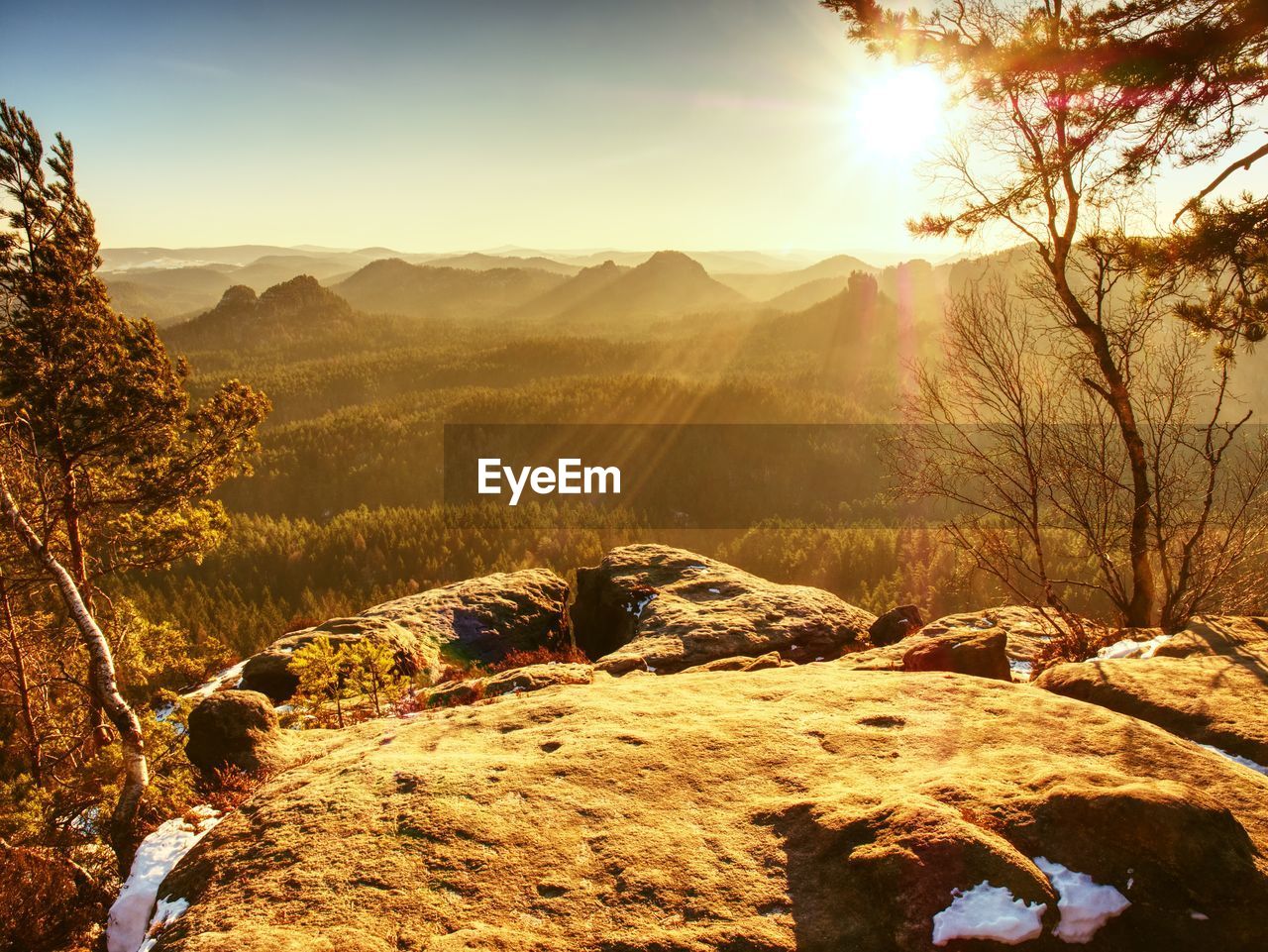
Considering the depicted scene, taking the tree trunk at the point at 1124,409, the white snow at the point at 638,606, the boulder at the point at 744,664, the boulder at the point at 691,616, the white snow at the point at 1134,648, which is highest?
the tree trunk at the point at 1124,409

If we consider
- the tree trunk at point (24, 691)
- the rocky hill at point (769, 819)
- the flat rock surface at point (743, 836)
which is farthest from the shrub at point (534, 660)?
the flat rock surface at point (743, 836)

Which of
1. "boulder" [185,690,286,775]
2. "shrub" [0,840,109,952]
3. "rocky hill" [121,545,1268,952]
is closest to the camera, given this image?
"rocky hill" [121,545,1268,952]

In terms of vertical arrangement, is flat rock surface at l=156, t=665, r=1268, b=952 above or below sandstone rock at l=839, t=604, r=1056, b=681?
above

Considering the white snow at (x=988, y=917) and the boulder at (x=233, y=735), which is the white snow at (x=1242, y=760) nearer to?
the white snow at (x=988, y=917)

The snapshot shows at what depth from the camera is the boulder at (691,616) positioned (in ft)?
48.2

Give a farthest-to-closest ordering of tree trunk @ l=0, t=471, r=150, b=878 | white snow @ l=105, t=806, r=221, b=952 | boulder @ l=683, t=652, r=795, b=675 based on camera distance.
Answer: boulder @ l=683, t=652, r=795, b=675, tree trunk @ l=0, t=471, r=150, b=878, white snow @ l=105, t=806, r=221, b=952

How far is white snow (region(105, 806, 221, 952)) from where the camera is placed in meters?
5.62

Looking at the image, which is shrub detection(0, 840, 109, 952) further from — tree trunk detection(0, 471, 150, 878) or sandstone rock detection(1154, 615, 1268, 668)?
sandstone rock detection(1154, 615, 1268, 668)

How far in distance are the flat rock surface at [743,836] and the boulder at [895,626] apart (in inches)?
339

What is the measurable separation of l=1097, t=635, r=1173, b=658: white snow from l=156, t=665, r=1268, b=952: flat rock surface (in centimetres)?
311

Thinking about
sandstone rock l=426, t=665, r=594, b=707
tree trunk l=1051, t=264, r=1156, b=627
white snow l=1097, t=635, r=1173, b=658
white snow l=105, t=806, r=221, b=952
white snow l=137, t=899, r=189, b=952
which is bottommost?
sandstone rock l=426, t=665, r=594, b=707

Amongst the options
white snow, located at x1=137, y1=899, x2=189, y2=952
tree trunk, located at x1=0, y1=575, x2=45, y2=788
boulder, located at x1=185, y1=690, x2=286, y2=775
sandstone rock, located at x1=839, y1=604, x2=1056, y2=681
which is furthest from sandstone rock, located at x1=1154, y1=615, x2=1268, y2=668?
tree trunk, located at x1=0, y1=575, x2=45, y2=788

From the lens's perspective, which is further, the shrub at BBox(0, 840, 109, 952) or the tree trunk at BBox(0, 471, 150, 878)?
the tree trunk at BBox(0, 471, 150, 878)

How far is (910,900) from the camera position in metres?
4.13
